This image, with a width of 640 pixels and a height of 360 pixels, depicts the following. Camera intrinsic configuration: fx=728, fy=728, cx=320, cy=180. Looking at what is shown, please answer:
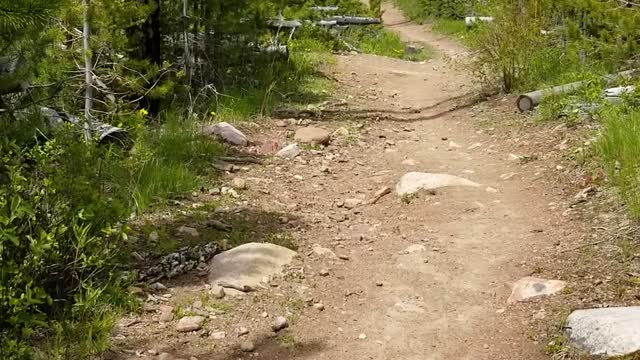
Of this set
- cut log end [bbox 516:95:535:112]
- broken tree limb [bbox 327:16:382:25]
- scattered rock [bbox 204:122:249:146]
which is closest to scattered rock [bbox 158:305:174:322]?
scattered rock [bbox 204:122:249:146]

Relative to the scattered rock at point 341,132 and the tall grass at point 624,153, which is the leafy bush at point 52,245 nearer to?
the tall grass at point 624,153

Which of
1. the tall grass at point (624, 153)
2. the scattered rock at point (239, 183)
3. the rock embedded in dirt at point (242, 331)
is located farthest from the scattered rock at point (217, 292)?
the tall grass at point (624, 153)

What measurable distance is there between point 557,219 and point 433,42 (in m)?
18.0

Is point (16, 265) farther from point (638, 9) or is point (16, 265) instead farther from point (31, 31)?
point (638, 9)

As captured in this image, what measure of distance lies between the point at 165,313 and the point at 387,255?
70.5 inches

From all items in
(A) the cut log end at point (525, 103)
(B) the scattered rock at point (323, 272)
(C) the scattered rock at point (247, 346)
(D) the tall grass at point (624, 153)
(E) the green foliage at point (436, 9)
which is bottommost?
(E) the green foliage at point (436, 9)

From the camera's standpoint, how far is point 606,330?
3637 millimetres

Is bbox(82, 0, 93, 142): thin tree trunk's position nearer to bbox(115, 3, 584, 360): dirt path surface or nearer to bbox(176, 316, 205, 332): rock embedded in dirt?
bbox(115, 3, 584, 360): dirt path surface

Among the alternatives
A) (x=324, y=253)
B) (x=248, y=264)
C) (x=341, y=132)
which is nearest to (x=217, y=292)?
(x=248, y=264)

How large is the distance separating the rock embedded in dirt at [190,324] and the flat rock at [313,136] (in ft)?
14.8

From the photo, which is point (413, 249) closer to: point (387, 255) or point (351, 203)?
point (387, 255)

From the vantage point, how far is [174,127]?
315 inches

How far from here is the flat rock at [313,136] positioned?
28.3ft

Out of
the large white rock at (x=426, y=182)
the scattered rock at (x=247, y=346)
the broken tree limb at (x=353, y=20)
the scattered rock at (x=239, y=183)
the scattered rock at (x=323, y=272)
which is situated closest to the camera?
the scattered rock at (x=247, y=346)
